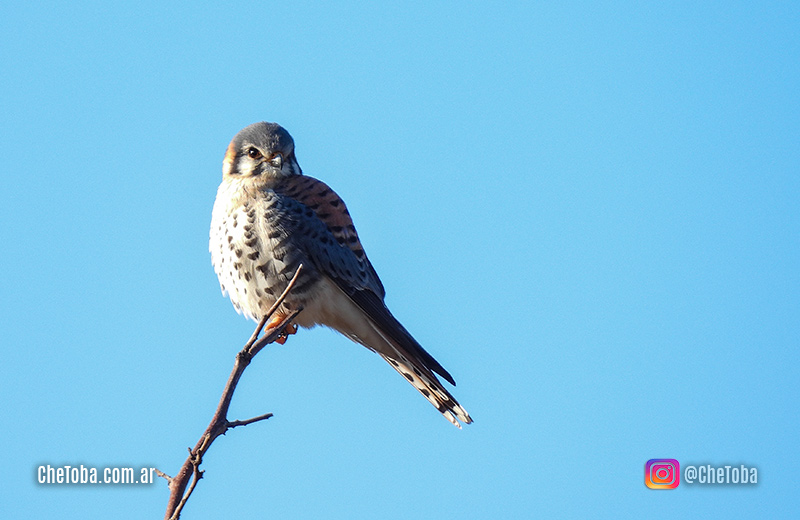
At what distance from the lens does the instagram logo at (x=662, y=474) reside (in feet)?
15.3

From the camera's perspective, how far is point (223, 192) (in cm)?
478

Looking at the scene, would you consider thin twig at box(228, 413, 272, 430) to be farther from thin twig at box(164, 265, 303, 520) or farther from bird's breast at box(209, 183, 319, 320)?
bird's breast at box(209, 183, 319, 320)

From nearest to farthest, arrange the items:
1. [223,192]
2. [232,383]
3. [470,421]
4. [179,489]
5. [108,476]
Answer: [179,489]
[232,383]
[108,476]
[470,421]
[223,192]

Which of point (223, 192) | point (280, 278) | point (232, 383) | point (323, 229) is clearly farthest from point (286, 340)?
point (232, 383)

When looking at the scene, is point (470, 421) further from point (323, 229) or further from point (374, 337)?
point (323, 229)

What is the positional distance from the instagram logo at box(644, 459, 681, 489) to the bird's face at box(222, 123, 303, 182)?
2537mm

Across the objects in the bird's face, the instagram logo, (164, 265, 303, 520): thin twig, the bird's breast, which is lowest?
(164, 265, 303, 520): thin twig

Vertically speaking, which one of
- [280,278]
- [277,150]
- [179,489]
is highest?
[277,150]

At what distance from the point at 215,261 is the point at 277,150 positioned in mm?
715

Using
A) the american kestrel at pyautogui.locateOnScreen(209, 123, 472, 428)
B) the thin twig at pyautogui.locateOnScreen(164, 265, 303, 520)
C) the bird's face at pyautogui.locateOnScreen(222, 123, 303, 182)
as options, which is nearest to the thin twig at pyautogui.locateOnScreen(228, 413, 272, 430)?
the thin twig at pyautogui.locateOnScreen(164, 265, 303, 520)

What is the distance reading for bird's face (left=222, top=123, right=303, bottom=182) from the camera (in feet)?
15.7

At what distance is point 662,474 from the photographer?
4.73 meters

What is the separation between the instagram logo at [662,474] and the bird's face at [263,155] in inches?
99.9

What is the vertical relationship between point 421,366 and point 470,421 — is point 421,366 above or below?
above
